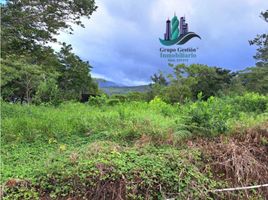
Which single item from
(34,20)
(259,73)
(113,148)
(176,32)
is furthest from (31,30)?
(259,73)

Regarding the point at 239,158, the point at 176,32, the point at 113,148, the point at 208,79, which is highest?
the point at 176,32

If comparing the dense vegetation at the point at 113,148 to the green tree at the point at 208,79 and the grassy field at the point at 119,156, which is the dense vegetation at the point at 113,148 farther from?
the green tree at the point at 208,79

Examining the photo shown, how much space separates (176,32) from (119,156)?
5.38 metres

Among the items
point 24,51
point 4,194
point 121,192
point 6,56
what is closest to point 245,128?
point 121,192

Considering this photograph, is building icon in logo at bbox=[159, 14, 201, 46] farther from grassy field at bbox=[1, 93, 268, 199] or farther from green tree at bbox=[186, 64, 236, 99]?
green tree at bbox=[186, 64, 236, 99]

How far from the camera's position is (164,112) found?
248 inches

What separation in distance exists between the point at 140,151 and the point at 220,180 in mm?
894

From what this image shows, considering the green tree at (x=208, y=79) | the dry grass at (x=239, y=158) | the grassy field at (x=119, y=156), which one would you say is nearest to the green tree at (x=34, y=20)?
the grassy field at (x=119, y=156)

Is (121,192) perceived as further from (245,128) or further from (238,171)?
(245,128)

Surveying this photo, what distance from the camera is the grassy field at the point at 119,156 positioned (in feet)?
9.87

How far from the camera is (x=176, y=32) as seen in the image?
810 centimetres

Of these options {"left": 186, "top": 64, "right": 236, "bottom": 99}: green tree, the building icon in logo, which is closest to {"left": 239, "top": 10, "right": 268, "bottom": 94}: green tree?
{"left": 186, "top": 64, "right": 236, "bottom": 99}: green tree

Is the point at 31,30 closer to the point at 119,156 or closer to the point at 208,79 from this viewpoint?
the point at 119,156

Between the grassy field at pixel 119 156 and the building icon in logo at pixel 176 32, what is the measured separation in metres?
3.63
